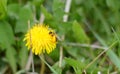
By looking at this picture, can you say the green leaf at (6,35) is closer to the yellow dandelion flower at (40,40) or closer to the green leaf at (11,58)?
the green leaf at (11,58)

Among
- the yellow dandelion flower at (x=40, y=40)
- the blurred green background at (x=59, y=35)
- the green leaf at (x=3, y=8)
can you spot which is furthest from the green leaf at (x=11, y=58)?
the yellow dandelion flower at (x=40, y=40)

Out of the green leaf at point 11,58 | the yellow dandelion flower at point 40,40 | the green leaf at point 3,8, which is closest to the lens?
the yellow dandelion flower at point 40,40

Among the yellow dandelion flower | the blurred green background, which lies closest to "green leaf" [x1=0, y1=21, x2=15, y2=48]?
the blurred green background

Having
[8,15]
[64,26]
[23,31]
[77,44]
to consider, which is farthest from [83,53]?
[8,15]

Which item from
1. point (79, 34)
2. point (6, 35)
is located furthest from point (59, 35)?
point (6, 35)

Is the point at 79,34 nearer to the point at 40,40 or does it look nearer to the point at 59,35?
the point at 59,35

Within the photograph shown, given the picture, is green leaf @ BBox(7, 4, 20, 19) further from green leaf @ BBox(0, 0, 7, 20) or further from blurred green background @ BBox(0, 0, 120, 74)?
green leaf @ BBox(0, 0, 7, 20)
